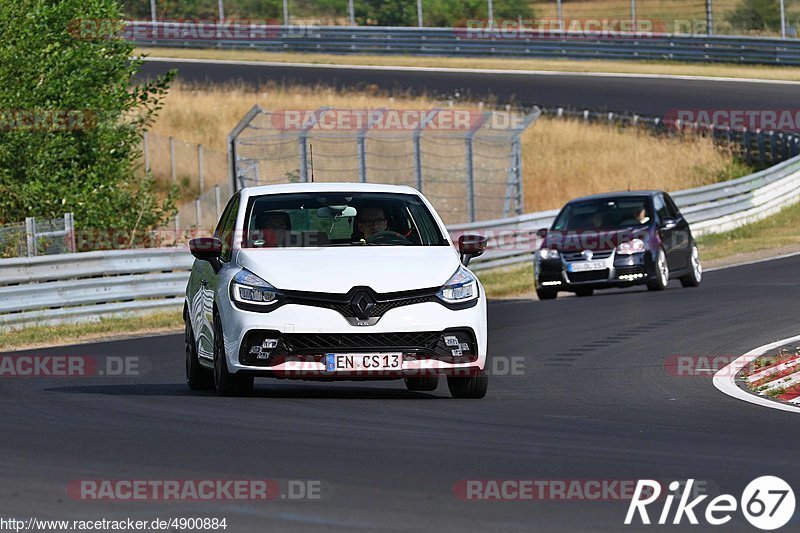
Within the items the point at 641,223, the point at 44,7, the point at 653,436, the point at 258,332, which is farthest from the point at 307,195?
the point at 44,7

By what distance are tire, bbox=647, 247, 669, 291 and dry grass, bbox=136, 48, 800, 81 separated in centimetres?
2849

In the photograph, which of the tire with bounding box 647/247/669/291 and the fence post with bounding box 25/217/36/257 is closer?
the fence post with bounding box 25/217/36/257

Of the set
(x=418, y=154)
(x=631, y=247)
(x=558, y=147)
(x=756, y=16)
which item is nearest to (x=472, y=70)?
(x=558, y=147)

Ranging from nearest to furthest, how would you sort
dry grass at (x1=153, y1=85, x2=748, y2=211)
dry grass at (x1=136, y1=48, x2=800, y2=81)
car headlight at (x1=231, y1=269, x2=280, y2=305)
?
car headlight at (x1=231, y1=269, x2=280, y2=305), dry grass at (x1=153, y1=85, x2=748, y2=211), dry grass at (x1=136, y1=48, x2=800, y2=81)

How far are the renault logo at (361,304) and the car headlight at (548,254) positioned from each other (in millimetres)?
12794

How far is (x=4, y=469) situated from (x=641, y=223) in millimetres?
16641

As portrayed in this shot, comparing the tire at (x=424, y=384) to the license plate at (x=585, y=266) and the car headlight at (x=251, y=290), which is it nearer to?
the car headlight at (x=251, y=290)

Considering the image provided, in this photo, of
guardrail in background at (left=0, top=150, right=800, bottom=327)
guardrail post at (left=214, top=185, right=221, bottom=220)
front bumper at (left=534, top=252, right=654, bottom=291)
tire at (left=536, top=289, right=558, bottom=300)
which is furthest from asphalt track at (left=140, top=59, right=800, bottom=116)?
front bumper at (left=534, top=252, right=654, bottom=291)

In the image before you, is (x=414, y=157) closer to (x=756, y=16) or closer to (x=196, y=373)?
(x=196, y=373)

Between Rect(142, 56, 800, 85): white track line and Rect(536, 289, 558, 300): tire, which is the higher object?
Rect(142, 56, 800, 85): white track line

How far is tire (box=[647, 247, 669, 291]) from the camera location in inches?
914

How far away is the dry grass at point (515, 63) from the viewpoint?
170 ft

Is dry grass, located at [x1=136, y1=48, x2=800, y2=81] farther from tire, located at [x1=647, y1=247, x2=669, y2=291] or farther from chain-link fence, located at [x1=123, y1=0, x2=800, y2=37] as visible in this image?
tire, located at [x1=647, y1=247, x2=669, y2=291]

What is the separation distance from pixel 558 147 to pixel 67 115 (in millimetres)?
19936
